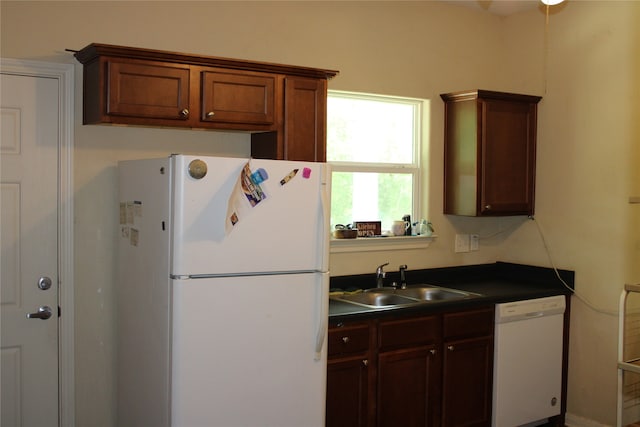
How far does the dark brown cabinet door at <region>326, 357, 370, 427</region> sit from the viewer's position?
323 cm

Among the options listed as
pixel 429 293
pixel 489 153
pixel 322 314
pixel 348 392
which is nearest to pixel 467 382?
pixel 429 293

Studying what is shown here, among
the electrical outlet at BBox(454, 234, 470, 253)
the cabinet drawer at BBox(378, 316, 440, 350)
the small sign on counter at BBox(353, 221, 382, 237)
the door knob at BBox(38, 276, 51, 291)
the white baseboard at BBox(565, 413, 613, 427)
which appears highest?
the small sign on counter at BBox(353, 221, 382, 237)

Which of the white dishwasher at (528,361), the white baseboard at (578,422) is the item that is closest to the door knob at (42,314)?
the white dishwasher at (528,361)

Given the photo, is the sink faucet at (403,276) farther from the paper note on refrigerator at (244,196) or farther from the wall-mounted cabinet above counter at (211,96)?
the paper note on refrigerator at (244,196)

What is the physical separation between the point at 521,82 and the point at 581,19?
55 centimetres

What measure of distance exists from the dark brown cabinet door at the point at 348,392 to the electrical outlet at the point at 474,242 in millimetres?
1513

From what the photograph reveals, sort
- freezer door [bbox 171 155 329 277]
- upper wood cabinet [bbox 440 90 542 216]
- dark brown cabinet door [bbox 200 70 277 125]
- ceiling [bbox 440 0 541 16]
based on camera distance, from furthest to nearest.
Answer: ceiling [bbox 440 0 541 16], upper wood cabinet [bbox 440 90 542 216], dark brown cabinet door [bbox 200 70 277 125], freezer door [bbox 171 155 329 277]

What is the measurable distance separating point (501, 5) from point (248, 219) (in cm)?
258

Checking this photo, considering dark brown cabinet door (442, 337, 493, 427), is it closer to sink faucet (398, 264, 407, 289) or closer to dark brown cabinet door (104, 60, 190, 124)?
sink faucet (398, 264, 407, 289)

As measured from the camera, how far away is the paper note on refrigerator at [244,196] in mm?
2688

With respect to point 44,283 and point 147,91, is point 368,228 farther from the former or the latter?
point 44,283

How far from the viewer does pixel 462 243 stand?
14.7ft

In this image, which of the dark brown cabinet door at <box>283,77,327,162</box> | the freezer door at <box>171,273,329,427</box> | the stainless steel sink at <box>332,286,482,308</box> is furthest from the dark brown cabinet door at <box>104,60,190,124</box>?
the stainless steel sink at <box>332,286,482,308</box>

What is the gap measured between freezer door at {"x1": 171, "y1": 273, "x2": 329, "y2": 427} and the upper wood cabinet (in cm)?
163
